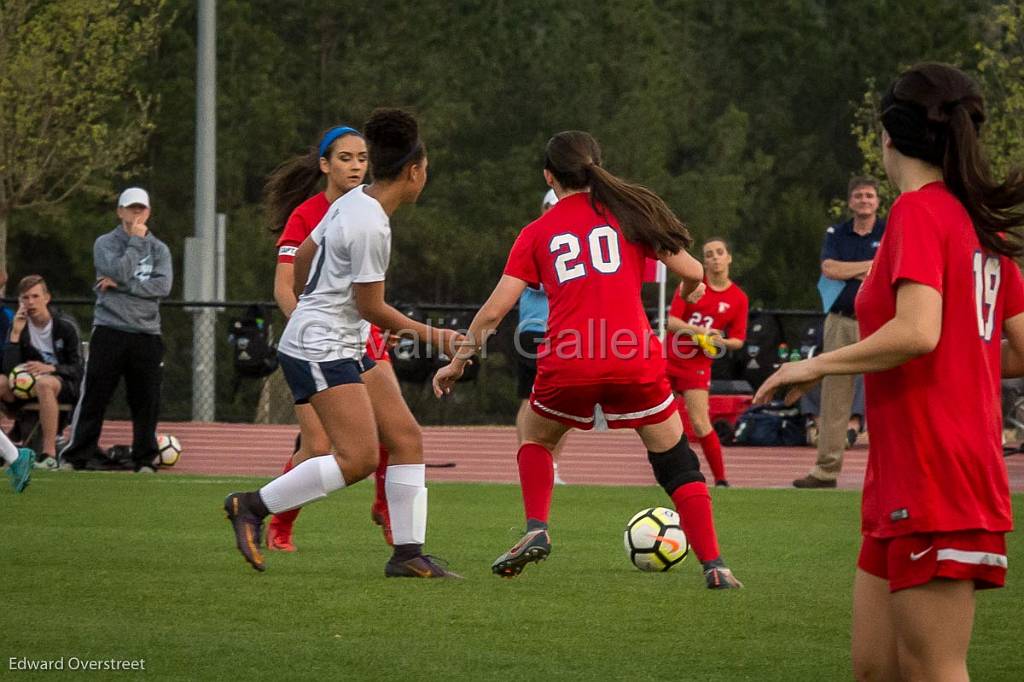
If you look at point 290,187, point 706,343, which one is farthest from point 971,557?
point 706,343

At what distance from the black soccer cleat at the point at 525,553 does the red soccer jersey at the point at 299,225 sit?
198cm

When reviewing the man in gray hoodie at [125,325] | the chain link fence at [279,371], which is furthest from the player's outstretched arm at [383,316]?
the chain link fence at [279,371]

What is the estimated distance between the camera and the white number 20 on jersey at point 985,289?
367 centimetres

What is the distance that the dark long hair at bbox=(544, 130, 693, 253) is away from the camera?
708 cm

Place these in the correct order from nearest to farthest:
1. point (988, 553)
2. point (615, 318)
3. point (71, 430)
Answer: point (988, 553) → point (615, 318) → point (71, 430)

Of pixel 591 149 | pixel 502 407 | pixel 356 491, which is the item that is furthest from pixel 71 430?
pixel 502 407

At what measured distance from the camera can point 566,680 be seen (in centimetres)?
530

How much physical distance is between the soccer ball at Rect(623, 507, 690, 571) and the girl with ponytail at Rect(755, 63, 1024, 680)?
4.02 metres

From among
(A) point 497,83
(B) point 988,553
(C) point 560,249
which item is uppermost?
(A) point 497,83

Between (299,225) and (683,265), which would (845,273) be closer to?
(299,225)

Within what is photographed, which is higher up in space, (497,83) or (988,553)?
(497,83)

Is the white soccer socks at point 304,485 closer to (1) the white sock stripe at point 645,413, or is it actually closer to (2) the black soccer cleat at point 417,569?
(2) the black soccer cleat at point 417,569

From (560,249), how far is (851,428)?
10404 millimetres

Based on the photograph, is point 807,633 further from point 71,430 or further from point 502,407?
point 502,407
